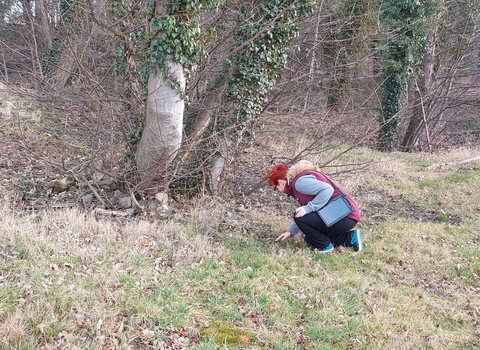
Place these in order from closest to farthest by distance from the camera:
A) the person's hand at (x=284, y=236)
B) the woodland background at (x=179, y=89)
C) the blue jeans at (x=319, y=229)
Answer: the blue jeans at (x=319, y=229)
the person's hand at (x=284, y=236)
the woodland background at (x=179, y=89)

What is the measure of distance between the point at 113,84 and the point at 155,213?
2.93 m

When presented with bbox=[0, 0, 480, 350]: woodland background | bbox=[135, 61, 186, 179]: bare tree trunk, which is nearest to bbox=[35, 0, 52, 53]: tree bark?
bbox=[0, 0, 480, 350]: woodland background

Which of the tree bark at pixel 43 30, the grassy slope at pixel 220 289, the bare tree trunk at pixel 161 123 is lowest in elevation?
the grassy slope at pixel 220 289

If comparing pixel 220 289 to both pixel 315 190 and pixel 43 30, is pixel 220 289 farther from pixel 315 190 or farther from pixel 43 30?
pixel 43 30

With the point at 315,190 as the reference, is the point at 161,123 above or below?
above

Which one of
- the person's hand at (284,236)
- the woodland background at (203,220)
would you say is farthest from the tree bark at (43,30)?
the person's hand at (284,236)

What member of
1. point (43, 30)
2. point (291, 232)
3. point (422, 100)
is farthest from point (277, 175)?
point (422, 100)

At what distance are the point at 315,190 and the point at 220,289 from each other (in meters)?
1.70

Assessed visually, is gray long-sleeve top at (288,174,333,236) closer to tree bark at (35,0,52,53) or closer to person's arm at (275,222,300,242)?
person's arm at (275,222,300,242)

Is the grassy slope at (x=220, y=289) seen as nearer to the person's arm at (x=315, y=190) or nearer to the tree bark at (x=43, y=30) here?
the person's arm at (x=315, y=190)

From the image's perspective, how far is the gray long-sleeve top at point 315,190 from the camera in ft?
16.5

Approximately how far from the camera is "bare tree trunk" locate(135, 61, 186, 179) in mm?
5852

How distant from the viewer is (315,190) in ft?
16.5

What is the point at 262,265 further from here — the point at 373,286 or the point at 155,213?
the point at 155,213
